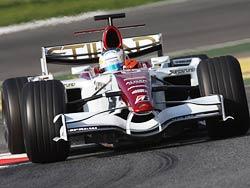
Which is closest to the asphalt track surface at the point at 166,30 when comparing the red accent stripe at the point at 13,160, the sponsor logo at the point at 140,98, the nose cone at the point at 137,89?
the red accent stripe at the point at 13,160

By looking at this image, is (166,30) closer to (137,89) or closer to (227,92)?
(227,92)

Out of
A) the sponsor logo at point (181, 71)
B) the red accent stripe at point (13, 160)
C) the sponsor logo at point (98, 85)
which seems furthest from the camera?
the sponsor logo at point (181, 71)

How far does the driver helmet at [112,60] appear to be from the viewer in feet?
36.1

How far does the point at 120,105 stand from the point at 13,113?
1538 millimetres

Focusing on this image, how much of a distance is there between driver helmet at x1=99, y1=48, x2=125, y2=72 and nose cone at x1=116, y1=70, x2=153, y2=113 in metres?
0.89

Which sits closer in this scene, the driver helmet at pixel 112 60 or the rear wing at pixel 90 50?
the driver helmet at pixel 112 60

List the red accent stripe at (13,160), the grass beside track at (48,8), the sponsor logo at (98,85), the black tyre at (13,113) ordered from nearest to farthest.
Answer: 1. the red accent stripe at (13,160)
2. the sponsor logo at (98,85)
3. the black tyre at (13,113)
4. the grass beside track at (48,8)

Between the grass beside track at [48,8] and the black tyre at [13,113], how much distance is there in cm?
1357

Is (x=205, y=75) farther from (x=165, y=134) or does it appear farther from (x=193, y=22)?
(x=193, y=22)

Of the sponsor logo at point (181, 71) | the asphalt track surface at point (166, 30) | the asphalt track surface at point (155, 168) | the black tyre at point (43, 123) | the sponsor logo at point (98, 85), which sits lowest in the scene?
the asphalt track surface at point (155, 168)

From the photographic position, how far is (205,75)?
390 inches

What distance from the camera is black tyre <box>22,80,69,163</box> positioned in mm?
9367

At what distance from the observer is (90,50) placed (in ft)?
39.8

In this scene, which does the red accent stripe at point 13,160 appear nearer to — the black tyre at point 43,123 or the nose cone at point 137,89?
the black tyre at point 43,123
